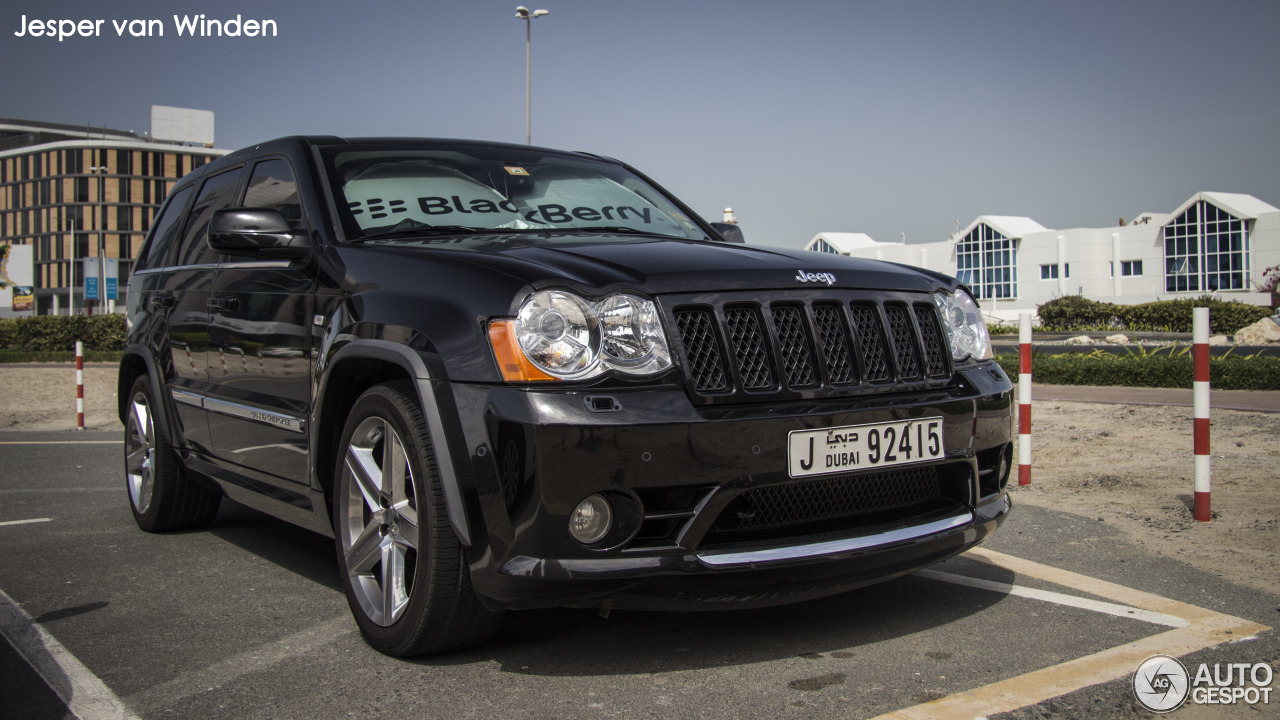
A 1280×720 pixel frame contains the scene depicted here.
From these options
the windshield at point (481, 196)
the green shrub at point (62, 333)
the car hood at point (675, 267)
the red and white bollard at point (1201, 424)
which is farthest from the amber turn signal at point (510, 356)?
the green shrub at point (62, 333)

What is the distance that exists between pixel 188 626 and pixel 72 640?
35 centimetres

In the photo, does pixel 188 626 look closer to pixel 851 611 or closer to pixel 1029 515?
pixel 851 611

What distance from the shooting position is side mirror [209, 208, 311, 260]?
372 centimetres

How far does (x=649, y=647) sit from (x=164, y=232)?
145 inches

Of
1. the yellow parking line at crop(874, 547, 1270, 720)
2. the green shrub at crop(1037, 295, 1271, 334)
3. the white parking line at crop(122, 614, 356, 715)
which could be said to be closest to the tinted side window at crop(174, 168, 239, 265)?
the white parking line at crop(122, 614, 356, 715)

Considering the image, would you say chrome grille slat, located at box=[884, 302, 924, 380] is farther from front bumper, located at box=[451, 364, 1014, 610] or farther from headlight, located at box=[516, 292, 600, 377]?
headlight, located at box=[516, 292, 600, 377]

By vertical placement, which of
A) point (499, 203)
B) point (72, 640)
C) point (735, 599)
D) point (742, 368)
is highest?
point (499, 203)

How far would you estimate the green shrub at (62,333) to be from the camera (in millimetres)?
38688

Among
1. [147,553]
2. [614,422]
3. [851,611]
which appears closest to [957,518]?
[851,611]

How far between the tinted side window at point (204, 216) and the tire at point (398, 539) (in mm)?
1687

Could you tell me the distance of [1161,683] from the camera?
2.86 metres

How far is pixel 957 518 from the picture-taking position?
3.32m

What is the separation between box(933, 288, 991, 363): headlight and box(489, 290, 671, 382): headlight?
1.14 meters

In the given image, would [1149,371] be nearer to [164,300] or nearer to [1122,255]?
[164,300]
